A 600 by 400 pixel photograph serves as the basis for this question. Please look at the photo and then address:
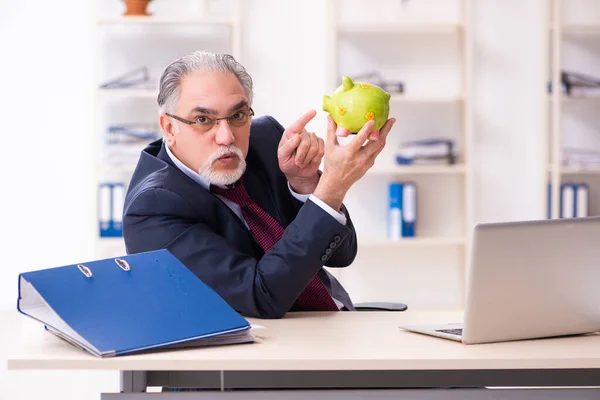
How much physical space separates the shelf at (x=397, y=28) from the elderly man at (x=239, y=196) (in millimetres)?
2700

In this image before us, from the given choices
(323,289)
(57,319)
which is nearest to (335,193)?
(323,289)

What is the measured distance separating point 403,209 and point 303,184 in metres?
2.81

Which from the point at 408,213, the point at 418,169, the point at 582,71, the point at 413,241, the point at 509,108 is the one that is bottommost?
the point at 413,241

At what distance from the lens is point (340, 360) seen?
134 centimetres

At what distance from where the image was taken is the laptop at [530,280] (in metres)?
1.40

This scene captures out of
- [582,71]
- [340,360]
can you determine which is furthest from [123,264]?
[582,71]

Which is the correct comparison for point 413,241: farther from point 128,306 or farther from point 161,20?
point 128,306

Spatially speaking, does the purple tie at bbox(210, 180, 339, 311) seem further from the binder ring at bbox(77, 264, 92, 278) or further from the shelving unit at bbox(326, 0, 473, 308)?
the shelving unit at bbox(326, 0, 473, 308)

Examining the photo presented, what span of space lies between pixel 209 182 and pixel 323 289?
0.35 m

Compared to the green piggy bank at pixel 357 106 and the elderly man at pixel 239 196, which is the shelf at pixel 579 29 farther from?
the green piggy bank at pixel 357 106

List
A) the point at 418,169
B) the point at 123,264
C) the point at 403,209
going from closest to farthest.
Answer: the point at 123,264 → the point at 418,169 → the point at 403,209

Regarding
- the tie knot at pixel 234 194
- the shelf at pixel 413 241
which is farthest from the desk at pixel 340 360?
the shelf at pixel 413 241

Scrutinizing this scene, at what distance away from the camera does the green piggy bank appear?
1.73 meters

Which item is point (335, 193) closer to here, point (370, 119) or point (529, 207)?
point (370, 119)
